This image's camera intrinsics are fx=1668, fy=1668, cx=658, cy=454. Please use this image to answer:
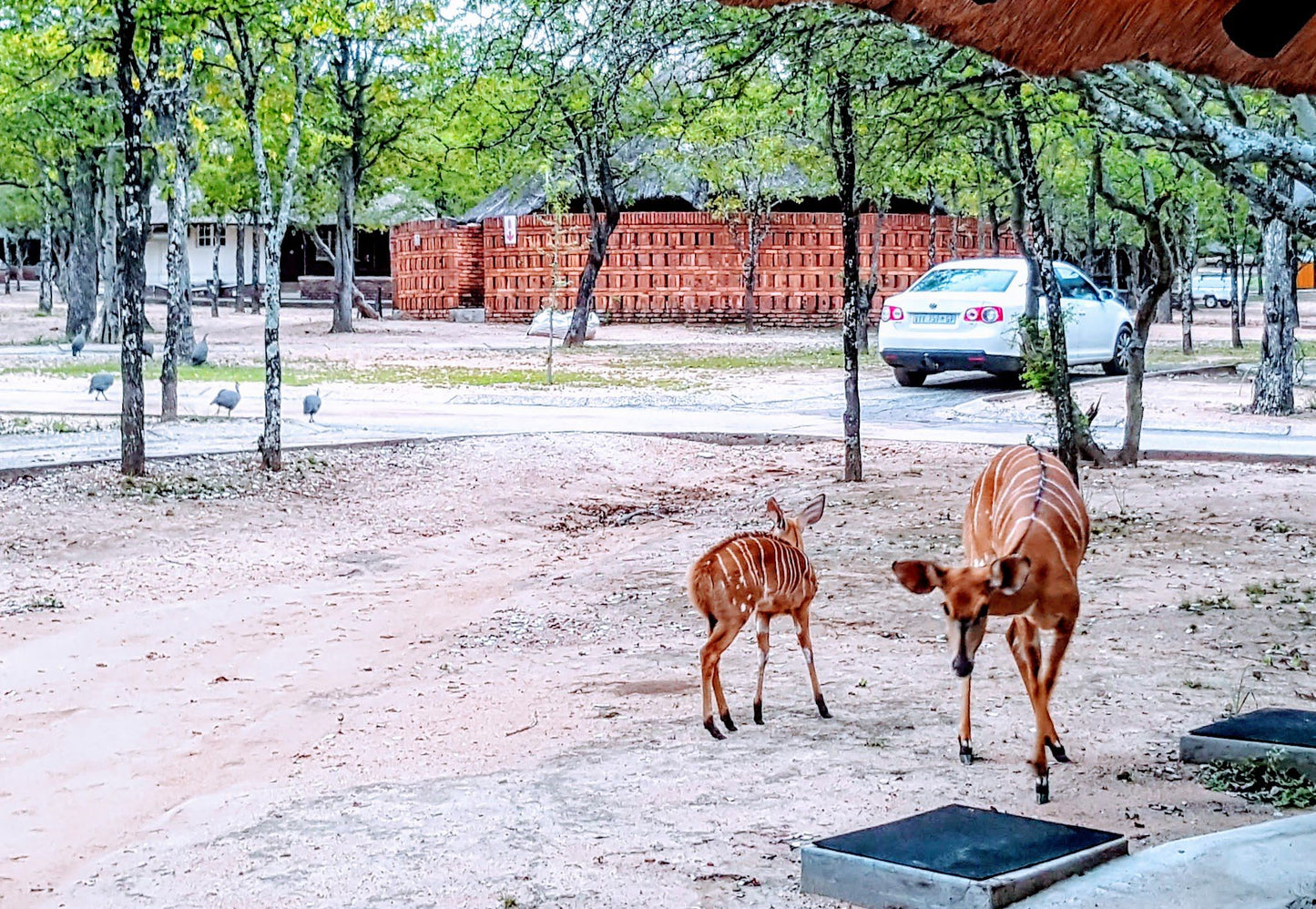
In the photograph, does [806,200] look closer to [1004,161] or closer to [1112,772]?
[1004,161]

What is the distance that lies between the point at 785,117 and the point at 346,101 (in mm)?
21092

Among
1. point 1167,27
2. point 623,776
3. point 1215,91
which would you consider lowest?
point 623,776

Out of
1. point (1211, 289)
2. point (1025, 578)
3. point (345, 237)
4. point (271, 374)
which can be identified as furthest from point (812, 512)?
point (1211, 289)

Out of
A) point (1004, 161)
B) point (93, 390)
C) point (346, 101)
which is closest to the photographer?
point (1004, 161)

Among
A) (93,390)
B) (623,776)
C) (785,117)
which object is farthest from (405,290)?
(623,776)

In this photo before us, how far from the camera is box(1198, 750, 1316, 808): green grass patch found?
576 cm

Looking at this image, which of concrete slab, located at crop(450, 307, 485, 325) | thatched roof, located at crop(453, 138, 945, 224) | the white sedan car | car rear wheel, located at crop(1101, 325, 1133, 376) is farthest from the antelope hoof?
concrete slab, located at crop(450, 307, 485, 325)

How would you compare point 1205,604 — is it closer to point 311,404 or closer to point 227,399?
point 311,404

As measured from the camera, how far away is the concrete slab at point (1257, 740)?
19.4 feet

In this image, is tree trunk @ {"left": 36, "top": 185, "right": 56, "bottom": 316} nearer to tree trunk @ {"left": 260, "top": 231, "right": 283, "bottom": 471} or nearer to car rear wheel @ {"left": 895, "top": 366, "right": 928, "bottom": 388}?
car rear wheel @ {"left": 895, "top": 366, "right": 928, "bottom": 388}

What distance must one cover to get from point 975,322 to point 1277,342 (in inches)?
163

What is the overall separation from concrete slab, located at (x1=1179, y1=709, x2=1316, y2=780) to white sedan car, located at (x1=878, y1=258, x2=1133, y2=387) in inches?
604

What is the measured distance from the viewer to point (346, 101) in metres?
35.7

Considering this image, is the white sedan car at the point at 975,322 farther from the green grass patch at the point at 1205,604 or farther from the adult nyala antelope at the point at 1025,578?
the adult nyala antelope at the point at 1025,578
